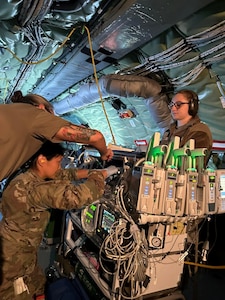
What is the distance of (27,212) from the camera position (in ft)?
5.84

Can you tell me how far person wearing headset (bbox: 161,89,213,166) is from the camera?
7.40 feet

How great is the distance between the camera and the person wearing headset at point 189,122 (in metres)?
2.26

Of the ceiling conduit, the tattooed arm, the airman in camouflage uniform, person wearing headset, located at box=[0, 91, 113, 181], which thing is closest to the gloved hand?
the airman in camouflage uniform

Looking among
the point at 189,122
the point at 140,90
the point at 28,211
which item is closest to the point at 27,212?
the point at 28,211

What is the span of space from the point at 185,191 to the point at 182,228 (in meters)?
0.42

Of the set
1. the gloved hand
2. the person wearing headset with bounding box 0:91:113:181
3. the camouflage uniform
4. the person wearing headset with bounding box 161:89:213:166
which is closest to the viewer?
the person wearing headset with bounding box 0:91:113:181

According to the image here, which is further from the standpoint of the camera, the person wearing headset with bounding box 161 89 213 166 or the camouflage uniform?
the person wearing headset with bounding box 161 89 213 166

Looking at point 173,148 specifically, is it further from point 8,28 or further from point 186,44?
point 8,28

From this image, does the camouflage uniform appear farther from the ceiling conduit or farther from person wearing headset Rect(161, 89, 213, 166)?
the ceiling conduit

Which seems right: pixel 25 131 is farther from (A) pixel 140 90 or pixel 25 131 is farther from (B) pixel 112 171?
(A) pixel 140 90

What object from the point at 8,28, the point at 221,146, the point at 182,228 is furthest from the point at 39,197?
the point at 221,146

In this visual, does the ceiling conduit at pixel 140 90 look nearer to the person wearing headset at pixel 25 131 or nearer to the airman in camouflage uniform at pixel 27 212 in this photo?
the airman in camouflage uniform at pixel 27 212

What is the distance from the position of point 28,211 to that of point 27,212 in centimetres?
2

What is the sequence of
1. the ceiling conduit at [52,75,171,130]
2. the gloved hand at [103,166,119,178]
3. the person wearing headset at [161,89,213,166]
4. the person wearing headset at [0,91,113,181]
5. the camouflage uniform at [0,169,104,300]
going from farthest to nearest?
the ceiling conduit at [52,75,171,130] → the person wearing headset at [161,89,213,166] → the gloved hand at [103,166,119,178] → the camouflage uniform at [0,169,104,300] → the person wearing headset at [0,91,113,181]
